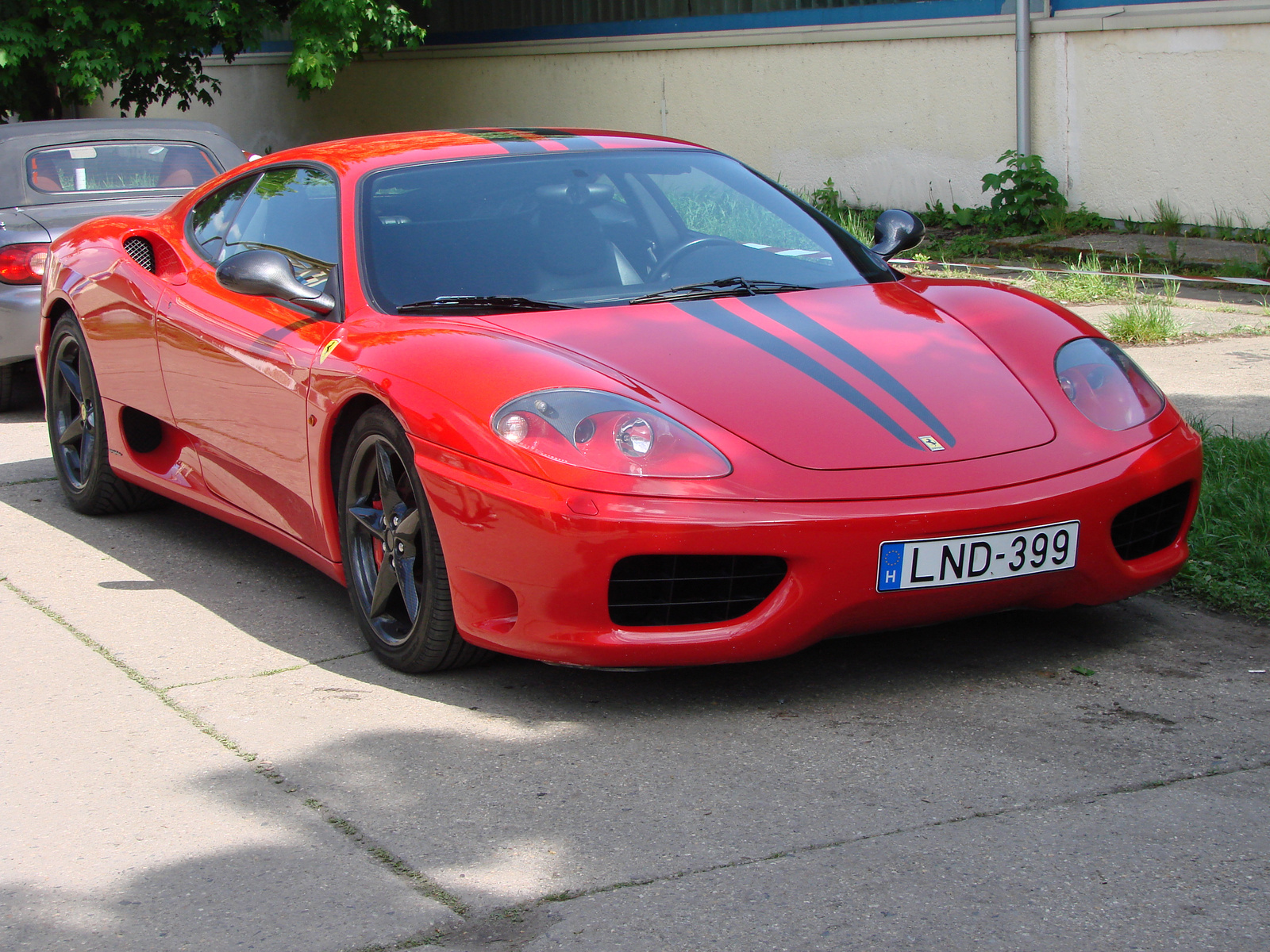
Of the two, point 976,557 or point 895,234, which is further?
point 895,234

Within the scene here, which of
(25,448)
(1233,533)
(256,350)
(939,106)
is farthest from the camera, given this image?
(939,106)

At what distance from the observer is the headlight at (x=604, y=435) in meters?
3.43

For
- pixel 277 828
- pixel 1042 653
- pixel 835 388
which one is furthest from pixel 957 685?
pixel 277 828

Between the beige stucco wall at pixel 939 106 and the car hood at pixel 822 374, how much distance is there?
7.29 metres

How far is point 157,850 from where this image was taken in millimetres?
3000

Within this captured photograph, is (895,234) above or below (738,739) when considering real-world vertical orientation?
above

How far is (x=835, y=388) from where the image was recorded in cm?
370

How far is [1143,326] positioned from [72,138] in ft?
18.7

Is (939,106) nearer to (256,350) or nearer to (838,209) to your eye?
(838,209)

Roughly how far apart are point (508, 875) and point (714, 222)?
2.46 m

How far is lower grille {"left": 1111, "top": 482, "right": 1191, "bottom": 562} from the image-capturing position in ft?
12.4

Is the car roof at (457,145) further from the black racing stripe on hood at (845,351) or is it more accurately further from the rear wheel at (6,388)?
the rear wheel at (6,388)

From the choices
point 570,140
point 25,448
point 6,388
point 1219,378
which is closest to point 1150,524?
point 570,140

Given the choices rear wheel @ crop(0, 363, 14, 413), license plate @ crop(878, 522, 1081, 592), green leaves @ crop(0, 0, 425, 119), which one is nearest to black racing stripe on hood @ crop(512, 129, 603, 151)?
license plate @ crop(878, 522, 1081, 592)
